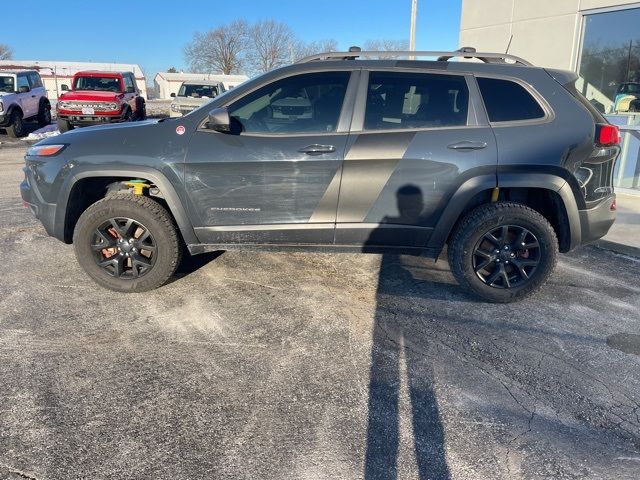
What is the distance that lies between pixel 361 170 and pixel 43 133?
16.3 m

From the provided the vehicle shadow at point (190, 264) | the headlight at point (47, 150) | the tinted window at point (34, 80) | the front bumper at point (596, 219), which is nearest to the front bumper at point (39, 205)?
the headlight at point (47, 150)

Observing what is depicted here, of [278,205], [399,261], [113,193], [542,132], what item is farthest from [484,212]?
[113,193]

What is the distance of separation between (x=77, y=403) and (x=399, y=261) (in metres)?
3.24

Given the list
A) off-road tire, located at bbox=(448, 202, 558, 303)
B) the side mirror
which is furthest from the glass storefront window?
the side mirror

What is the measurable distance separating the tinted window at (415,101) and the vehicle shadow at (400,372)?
1.80ft

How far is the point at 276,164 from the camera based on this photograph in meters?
3.78

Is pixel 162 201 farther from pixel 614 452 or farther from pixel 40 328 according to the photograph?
pixel 614 452

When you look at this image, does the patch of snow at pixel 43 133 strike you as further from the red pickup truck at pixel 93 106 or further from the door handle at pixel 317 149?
the door handle at pixel 317 149

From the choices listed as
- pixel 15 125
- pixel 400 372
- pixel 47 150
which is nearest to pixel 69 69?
pixel 15 125

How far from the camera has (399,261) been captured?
5055mm

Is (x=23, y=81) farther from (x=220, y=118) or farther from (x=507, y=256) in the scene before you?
(x=507, y=256)

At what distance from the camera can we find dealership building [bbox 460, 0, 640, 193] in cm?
823

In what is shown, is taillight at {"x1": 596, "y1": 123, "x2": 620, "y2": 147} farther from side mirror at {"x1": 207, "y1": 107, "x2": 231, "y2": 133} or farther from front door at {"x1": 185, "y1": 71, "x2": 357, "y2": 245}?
side mirror at {"x1": 207, "y1": 107, "x2": 231, "y2": 133}

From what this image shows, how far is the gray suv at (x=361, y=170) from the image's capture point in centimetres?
379
